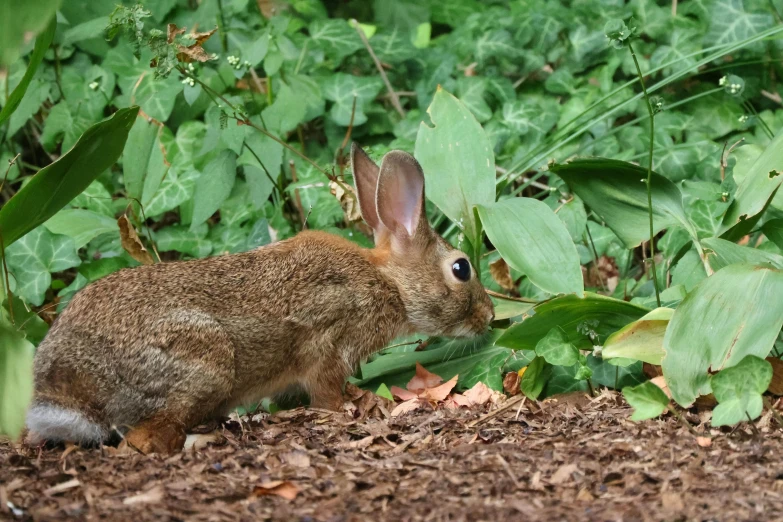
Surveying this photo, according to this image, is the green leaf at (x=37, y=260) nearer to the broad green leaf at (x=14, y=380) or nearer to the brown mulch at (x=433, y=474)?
the brown mulch at (x=433, y=474)

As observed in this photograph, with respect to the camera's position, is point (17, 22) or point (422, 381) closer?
point (17, 22)

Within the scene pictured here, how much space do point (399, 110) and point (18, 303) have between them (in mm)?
3320

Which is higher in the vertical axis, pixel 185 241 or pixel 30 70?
pixel 30 70

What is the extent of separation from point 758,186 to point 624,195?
65 centimetres

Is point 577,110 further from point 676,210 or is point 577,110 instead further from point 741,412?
point 741,412

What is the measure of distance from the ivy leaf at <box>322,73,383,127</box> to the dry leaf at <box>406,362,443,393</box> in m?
2.36

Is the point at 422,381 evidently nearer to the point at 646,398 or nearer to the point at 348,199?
the point at 348,199

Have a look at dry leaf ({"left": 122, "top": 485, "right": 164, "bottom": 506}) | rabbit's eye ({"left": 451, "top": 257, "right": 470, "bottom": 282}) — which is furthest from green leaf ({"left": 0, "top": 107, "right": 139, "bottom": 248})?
rabbit's eye ({"left": 451, "top": 257, "right": 470, "bottom": 282})

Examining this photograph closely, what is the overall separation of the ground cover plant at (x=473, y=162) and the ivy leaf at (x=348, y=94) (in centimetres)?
1

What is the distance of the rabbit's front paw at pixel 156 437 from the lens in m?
4.11

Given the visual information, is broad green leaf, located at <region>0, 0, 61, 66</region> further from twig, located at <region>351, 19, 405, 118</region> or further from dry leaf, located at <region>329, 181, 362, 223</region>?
twig, located at <region>351, 19, 405, 118</region>

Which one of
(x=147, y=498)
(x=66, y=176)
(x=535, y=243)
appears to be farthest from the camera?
(x=66, y=176)

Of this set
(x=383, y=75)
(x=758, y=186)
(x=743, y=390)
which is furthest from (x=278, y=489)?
(x=383, y=75)

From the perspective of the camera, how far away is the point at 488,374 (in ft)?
16.5
